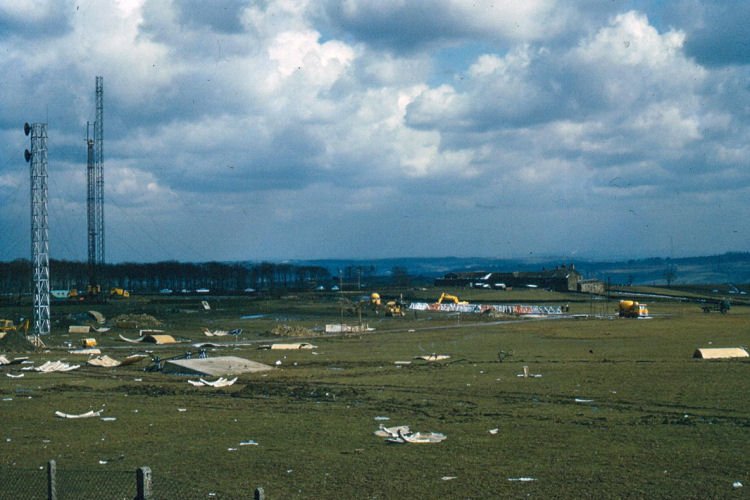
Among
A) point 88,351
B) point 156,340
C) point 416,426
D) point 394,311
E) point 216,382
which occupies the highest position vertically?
point 416,426

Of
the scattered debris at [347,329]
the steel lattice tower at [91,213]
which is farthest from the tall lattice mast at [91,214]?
the scattered debris at [347,329]

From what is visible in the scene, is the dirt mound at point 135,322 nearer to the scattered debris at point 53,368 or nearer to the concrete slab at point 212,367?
the scattered debris at point 53,368

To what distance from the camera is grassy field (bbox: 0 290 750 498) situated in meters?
16.6

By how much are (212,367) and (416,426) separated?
17.6m

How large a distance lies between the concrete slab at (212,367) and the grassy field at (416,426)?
919mm

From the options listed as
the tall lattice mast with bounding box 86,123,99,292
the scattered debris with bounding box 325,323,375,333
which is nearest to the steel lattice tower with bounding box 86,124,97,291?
the tall lattice mast with bounding box 86,123,99,292

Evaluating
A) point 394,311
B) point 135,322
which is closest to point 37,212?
point 135,322

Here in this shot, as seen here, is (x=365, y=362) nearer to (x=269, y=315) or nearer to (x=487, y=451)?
(x=487, y=451)

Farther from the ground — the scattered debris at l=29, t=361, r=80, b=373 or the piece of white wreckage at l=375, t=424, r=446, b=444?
the piece of white wreckage at l=375, t=424, r=446, b=444

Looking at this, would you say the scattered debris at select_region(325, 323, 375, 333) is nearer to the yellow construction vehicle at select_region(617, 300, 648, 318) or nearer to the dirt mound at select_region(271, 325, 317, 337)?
the dirt mound at select_region(271, 325, 317, 337)

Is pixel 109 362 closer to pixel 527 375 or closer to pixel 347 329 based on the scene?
pixel 527 375

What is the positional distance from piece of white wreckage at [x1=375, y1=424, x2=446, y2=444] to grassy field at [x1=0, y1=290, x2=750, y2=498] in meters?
0.46

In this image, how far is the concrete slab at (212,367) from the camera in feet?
125

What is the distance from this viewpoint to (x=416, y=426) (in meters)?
23.4
